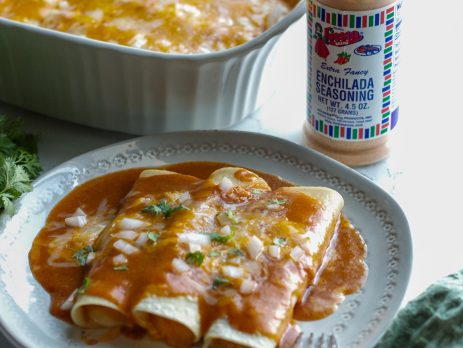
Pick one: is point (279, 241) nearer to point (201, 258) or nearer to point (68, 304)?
point (201, 258)

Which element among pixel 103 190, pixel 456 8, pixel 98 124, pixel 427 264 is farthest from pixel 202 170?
pixel 456 8

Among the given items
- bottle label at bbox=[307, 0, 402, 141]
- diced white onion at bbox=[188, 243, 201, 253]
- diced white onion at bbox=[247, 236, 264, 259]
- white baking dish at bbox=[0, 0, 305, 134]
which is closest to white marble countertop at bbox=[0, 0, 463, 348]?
white baking dish at bbox=[0, 0, 305, 134]

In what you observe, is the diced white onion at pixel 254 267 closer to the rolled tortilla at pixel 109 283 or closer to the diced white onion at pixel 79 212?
the rolled tortilla at pixel 109 283

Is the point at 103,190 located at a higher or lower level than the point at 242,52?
lower

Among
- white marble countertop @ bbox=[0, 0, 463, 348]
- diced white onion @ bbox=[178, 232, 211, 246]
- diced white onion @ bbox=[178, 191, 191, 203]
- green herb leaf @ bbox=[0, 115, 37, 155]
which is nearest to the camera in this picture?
diced white onion @ bbox=[178, 232, 211, 246]

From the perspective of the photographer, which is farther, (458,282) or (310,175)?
(310,175)

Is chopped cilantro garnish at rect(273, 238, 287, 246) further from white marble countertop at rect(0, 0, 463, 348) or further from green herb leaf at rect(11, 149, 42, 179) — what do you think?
green herb leaf at rect(11, 149, 42, 179)

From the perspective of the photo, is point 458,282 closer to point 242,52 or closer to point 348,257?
point 348,257
